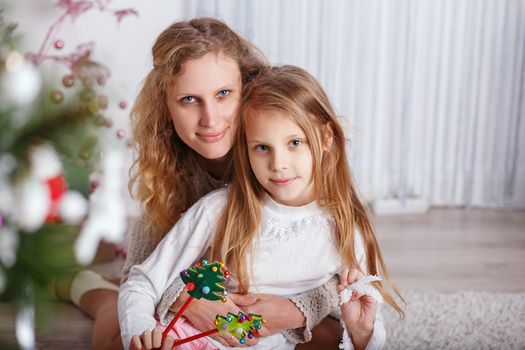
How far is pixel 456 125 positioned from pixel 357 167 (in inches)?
20.2

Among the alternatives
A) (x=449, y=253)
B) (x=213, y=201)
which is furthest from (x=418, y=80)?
(x=213, y=201)

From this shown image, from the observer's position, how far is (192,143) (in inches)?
65.9

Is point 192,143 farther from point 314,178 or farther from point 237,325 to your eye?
point 237,325

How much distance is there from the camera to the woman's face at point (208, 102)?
1.62 meters

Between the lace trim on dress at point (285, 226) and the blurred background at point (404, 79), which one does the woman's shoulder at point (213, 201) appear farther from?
the blurred background at point (404, 79)

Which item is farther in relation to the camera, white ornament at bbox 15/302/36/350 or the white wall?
the white wall

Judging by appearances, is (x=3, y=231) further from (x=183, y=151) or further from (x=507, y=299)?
(x=507, y=299)

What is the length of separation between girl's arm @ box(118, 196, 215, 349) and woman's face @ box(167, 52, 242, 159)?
0.50 feet

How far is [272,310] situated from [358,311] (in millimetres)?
201

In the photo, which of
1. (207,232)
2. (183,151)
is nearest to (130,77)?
(183,151)

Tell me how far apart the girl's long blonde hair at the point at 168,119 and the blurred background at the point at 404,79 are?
4.02ft

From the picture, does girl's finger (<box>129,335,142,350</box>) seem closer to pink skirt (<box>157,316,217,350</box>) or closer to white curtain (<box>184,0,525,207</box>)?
pink skirt (<box>157,316,217,350</box>)

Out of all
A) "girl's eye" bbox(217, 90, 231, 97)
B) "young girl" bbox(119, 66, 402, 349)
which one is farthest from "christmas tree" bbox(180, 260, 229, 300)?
"girl's eye" bbox(217, 90, 231, 97)

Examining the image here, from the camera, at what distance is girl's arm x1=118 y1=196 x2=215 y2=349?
1515mm
